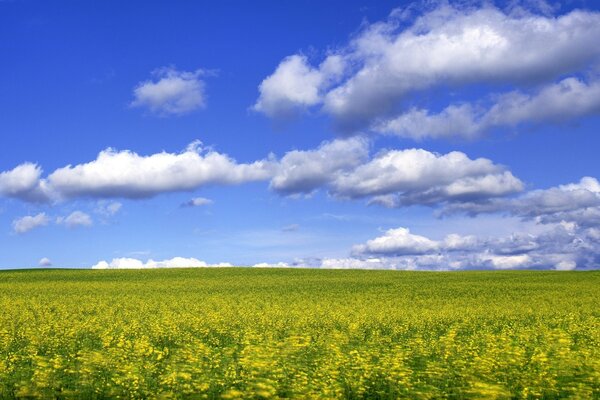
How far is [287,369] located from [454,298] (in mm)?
27878

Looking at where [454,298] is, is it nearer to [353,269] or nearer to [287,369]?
[287,369]

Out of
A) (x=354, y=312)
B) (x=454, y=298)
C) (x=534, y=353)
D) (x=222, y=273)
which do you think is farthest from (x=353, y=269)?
(x=534, y=353)

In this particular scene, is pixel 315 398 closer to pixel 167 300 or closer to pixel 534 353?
pixel 534 353

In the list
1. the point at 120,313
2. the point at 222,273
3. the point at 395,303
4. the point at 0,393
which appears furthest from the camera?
the point at 222,273

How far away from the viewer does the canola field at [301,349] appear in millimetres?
14875

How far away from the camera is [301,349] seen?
771 inches

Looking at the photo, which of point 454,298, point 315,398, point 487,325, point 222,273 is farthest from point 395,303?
point 222,273

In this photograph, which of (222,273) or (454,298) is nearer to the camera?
(454,298)

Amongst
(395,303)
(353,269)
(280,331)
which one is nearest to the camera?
(280,331)

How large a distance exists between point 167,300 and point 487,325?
71.5 feet

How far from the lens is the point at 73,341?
21859mm

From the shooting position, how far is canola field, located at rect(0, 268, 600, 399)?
1488cm

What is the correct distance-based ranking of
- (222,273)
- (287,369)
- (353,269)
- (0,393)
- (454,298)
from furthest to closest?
(353,269) < (222,273) < (454,298) < (287,369) < (0,393)

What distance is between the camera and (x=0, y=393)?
14844mm
